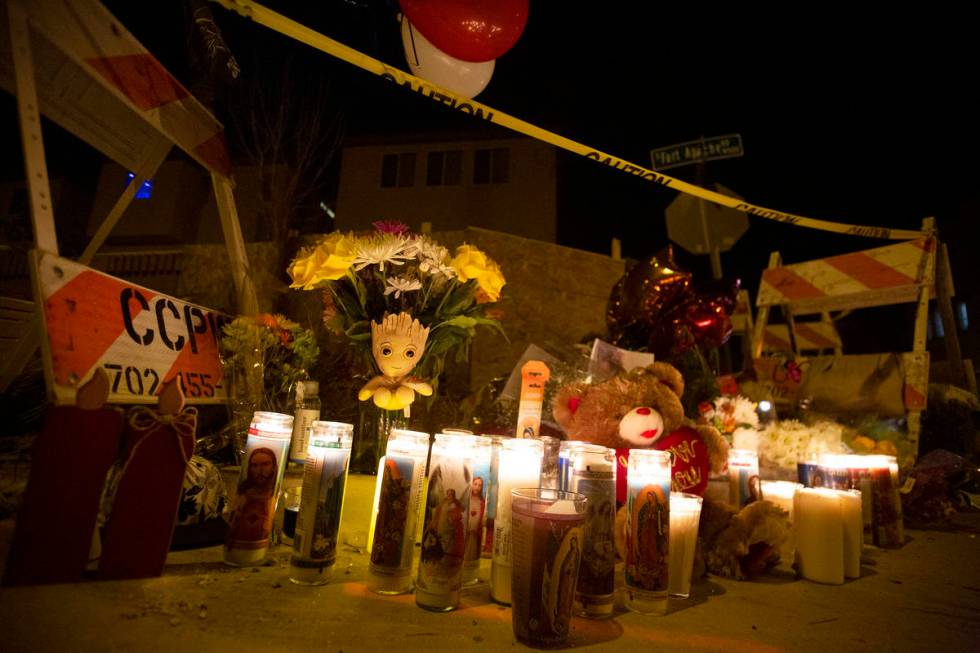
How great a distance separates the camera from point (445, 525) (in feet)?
5.54

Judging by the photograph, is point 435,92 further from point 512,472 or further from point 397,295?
point 512,472

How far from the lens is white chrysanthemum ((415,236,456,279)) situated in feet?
7.74

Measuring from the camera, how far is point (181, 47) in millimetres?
5117

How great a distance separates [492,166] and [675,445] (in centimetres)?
1173

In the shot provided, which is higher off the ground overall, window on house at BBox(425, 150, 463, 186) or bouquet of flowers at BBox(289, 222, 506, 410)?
window on house at BBox(425, 150, 463, 186)

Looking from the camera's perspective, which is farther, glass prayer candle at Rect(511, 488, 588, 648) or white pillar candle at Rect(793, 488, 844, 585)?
white pillar candle at Rect(793, 488, 844, 585)

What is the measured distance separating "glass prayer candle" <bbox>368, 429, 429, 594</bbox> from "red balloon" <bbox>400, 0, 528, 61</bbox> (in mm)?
2227

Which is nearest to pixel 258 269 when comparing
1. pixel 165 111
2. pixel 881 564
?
pixel 165 111

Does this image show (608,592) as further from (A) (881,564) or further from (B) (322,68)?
(B) (322,68)

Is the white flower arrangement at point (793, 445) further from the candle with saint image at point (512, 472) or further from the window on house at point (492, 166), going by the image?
the window on house at point (492, 166)

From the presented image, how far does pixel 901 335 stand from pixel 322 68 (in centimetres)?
1765

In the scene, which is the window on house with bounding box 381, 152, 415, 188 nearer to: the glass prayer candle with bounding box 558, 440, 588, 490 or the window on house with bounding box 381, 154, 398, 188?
the window on house with bounding box 381, 154, 398, 188

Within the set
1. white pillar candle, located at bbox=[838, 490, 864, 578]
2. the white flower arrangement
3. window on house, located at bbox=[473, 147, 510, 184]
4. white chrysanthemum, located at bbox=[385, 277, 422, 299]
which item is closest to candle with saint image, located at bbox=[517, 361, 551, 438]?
white chrysanthemum, located at bbox=[385, 277, 422, 299]

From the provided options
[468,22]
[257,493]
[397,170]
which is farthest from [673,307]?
[397,170]
